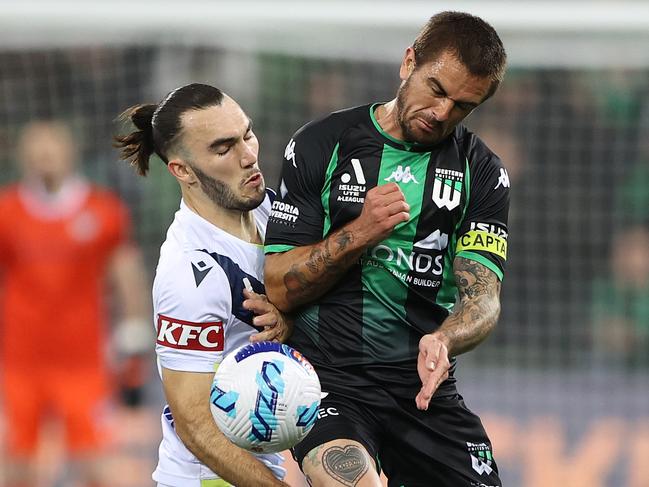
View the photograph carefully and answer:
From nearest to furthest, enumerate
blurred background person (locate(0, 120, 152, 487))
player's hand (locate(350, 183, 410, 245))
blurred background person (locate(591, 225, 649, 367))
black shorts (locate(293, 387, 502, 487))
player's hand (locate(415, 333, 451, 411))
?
player's hand (locate(415, 333, 451, 411))
player's hand (locate(350, 183, 410, 245))
black shorts (locate(293, 387, 502, 487))
blurred background person (locate(0, 120, 152, 487))
blurred background person (locate(591, 225, 649, 367))

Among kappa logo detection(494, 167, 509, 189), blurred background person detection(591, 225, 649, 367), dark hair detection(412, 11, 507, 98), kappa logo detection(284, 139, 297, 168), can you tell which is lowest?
blurred background person detection(591, 225, 649, 367)

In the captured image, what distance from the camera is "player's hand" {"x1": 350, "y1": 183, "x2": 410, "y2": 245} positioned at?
14.1 feet

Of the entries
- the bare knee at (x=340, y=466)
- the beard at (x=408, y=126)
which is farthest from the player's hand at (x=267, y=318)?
the beard at (x=408, y=126)

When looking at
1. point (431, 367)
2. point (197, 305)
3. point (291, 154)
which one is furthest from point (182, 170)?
point (431, 367)

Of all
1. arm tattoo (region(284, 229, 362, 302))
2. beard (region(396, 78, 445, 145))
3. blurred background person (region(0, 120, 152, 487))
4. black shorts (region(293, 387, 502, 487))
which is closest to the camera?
arm tattoo (region(284, 229, 362, 302))

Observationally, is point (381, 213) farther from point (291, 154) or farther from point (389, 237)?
point (291, 154)

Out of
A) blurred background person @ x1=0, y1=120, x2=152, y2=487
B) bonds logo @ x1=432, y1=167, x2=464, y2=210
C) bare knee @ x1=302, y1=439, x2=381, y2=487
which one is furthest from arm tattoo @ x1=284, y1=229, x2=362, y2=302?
blurred background person @ x1=0, y1=120, x2=152, y2=487

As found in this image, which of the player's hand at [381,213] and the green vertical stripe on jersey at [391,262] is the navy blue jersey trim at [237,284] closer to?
the green vertical stripe on jersey at [391,262]

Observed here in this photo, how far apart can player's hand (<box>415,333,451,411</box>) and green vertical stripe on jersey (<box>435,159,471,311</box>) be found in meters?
0.62

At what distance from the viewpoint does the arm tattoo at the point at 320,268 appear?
14.5 feet

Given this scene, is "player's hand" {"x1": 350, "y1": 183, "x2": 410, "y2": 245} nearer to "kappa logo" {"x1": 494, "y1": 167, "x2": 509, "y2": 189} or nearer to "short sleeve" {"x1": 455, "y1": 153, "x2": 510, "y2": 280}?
"short sleeve" {"x1": 455, "y1": 153, "x2": 510, "y2": 280}

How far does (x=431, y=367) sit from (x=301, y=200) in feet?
2.73

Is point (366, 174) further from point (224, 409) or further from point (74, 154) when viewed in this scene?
point (74, 154)

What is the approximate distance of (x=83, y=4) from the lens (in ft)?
30.2
